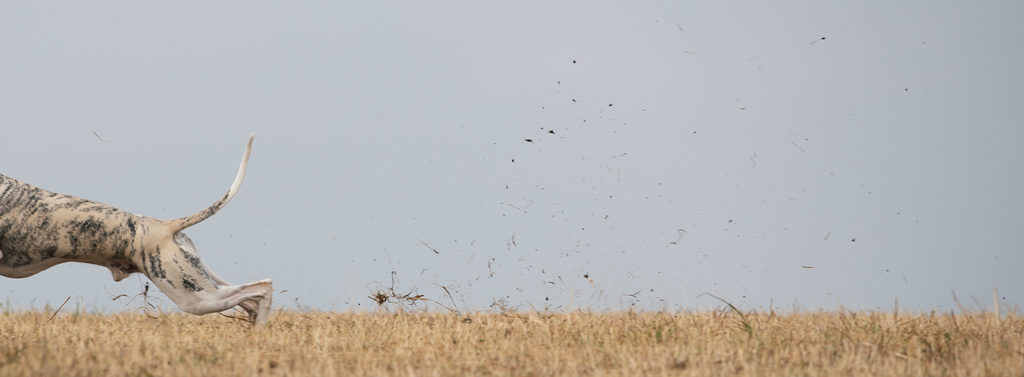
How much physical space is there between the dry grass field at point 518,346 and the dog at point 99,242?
1.23 ft

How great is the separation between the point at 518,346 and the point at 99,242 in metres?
3.73

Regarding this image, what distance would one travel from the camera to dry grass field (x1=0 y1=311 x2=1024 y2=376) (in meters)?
5.68

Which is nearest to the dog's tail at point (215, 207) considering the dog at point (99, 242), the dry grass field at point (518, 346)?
the dog at point (99, 242)

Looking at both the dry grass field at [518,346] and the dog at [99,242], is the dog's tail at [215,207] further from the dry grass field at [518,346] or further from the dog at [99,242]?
the dry grass field at [518,346]

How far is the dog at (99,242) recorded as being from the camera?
787cm

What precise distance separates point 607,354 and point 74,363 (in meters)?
3.33

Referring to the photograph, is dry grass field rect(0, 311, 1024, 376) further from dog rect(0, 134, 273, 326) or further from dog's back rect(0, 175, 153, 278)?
dog's back rect(0, 175, 153, 278)

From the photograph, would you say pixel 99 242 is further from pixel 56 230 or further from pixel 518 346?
pixel 518 346

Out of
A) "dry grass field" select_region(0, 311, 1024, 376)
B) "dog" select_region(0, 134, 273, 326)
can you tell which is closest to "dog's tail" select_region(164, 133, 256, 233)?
"dog" select_region(0, 134, 273, 326)

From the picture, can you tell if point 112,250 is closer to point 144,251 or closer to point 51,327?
point 144,251

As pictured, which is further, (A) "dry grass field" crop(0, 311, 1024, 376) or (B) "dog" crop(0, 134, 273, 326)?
(B) "dog" crop(0, 134, 273, 326)

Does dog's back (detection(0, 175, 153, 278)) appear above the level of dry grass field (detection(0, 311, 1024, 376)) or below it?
above

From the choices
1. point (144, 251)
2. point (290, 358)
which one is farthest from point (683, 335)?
point (144, 251)

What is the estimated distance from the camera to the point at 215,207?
26.8 feet
